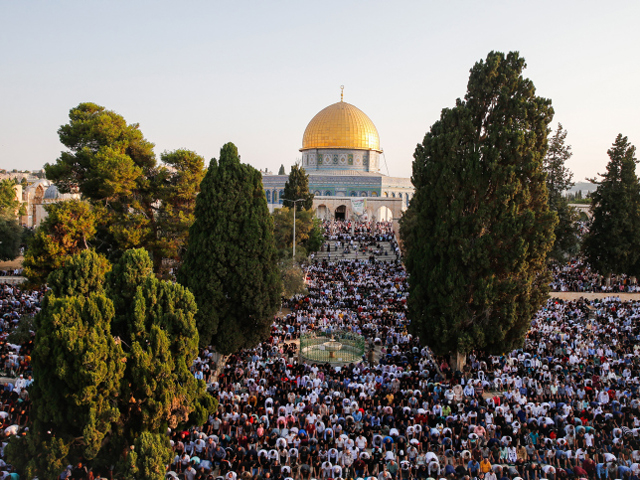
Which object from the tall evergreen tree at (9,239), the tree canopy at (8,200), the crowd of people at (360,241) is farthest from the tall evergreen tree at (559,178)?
the tree canopy at (8,200)

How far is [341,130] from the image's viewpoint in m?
52.6

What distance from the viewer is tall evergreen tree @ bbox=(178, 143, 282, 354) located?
1405cm

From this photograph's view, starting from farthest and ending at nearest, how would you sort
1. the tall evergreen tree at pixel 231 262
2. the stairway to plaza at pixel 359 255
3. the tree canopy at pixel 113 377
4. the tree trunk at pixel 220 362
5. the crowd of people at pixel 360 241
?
the crowd of people at pixel 360 241
the stairway to plaza at pixel 359 255
the tree trunk at pixel 220 362
the tall evergreen tree at pixel 231 262
the tree canopy at pixel 113 377

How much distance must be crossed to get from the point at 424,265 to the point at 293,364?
14.9 ft

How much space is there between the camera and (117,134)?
18.8 meters

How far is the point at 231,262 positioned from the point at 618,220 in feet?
63.7

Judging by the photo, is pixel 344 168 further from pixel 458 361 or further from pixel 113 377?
pixel 113 377

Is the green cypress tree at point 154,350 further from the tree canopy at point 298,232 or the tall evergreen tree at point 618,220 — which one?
the tall evergreen tree at point 618,220

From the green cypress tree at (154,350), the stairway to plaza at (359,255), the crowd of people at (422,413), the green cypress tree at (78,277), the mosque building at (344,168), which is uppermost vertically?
the mosque building at (344,168)

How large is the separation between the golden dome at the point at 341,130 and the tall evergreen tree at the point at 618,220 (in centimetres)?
2948

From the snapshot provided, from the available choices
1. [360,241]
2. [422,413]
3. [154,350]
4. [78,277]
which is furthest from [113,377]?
[360,241]

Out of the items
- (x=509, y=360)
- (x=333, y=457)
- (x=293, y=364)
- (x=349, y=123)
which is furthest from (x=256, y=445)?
(x=349, y=123)

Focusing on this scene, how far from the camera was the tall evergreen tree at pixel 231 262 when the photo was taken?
14047mm

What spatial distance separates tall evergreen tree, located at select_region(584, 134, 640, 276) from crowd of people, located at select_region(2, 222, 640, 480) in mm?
7668
